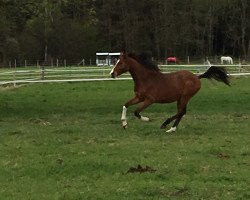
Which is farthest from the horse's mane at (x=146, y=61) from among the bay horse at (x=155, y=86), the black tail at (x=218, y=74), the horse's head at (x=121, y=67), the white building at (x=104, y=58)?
the white building at (x=104, y=58)

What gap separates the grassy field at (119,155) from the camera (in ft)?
23.7

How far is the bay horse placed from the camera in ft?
43.1

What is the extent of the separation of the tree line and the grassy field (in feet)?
184

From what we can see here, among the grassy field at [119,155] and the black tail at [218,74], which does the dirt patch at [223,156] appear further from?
the black tail at [218,74]

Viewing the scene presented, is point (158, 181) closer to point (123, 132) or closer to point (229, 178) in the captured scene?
point (229, 178)

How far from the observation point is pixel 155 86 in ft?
43.3

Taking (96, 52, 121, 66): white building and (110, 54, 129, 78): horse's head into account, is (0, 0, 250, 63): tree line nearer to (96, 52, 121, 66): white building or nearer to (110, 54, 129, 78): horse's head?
(96, 52, 121, 66): white building

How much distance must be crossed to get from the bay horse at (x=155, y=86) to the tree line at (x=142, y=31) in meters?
58.3

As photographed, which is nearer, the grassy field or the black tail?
the grassy field

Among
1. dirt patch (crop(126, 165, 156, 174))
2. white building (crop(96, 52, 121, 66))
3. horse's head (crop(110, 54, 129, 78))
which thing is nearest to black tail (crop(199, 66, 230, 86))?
horse's head (crop(110, 54, 129, 78))

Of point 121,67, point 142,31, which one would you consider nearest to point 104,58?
point 142,31

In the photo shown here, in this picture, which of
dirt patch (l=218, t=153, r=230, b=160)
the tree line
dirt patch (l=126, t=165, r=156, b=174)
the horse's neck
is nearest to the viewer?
dirt patch (l=126, t=165, r=156, b=174)

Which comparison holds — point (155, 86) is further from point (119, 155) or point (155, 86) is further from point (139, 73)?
point (119, 155)

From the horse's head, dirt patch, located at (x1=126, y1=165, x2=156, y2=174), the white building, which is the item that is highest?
the white building
